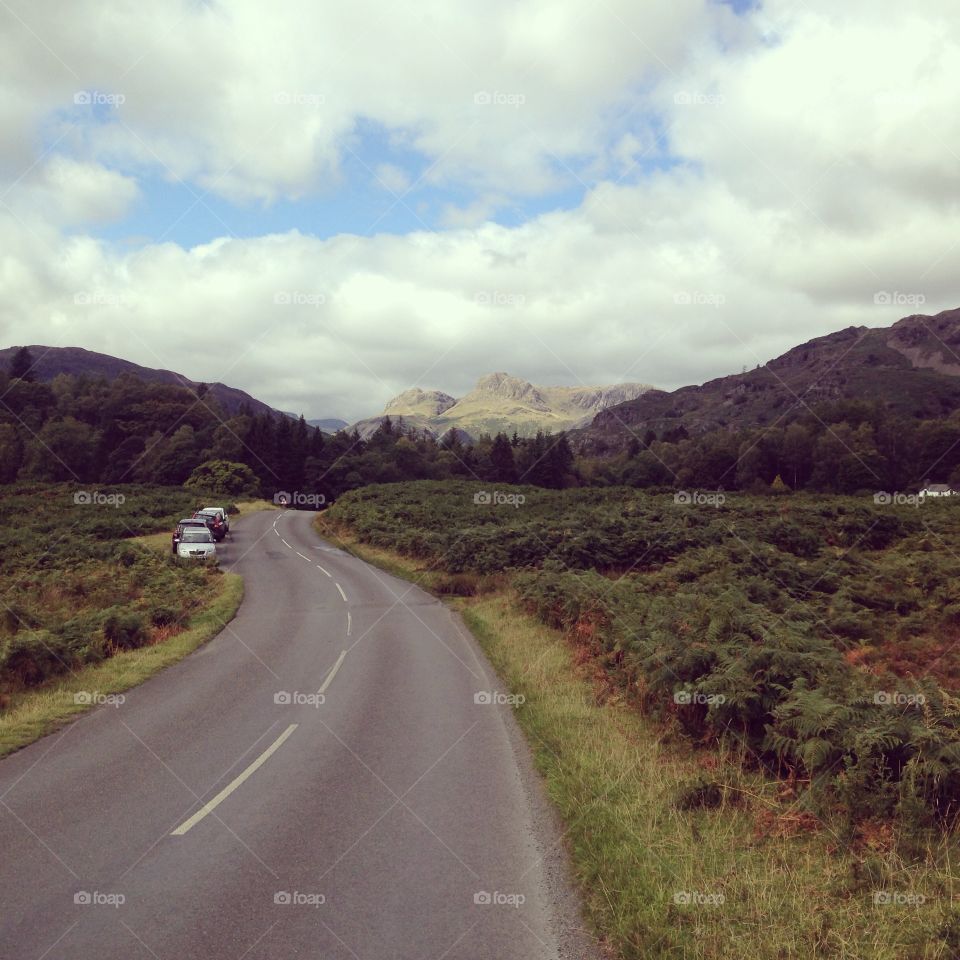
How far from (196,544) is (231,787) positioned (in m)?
28.4

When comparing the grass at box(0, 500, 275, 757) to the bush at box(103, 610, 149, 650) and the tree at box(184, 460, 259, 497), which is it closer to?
the bush at box(103, 610, 149, 650)

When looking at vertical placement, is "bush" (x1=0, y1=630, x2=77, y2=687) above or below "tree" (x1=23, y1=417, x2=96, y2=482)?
below

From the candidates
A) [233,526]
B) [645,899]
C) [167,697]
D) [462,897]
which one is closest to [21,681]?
[167,697]

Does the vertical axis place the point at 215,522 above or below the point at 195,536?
above

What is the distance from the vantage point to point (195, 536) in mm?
34969

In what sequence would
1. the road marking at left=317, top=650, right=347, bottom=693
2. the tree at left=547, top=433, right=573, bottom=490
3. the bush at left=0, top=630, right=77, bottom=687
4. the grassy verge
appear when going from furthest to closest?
the tree at left=547, top=433, right=573, bottom=490, the road marking at left=317, top=650, right=347, bottom=693, the bush at left=0, top=630, right=77, bottom=687, the grassy verge

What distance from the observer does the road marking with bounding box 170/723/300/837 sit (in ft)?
24.2

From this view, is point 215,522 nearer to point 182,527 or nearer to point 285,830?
point 182,527

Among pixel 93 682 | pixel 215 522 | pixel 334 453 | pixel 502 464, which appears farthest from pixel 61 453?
pixel 93 682

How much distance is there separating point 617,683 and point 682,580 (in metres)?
11.4

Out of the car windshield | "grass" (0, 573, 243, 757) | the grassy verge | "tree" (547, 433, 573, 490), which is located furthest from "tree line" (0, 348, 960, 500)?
the grassy verge

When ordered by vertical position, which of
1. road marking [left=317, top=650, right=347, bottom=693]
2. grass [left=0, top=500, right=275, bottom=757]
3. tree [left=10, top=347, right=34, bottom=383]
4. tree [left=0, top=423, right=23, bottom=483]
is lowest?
road marking [left=317, top=650, right=347, bottom=693]

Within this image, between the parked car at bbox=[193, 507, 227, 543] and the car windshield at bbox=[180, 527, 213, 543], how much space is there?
642cm

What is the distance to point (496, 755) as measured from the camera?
32.8 ft
